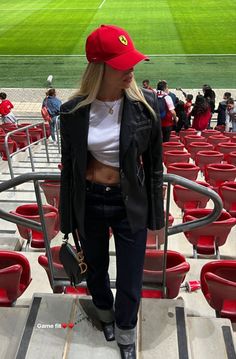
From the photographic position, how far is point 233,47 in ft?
74.6

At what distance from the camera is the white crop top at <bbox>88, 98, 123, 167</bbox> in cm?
198

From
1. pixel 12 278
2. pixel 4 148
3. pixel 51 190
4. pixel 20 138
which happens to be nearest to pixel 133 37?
pixel 20 138

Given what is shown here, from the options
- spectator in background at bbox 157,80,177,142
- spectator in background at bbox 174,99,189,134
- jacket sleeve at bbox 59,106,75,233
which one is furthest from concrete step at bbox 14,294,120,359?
spectator in background at bbox 174,99,189,134

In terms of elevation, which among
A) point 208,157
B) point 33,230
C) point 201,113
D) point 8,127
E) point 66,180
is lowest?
point 8,127

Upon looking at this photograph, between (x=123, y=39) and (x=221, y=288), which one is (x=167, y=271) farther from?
(x=123, y=39)

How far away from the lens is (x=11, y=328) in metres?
2.55

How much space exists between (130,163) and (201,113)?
28.3 ft

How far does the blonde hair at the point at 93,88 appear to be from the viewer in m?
1.91

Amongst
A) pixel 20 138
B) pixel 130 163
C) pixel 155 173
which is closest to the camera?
pixel 130 163

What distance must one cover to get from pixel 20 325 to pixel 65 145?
3.96 feet

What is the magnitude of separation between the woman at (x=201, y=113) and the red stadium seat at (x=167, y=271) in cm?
736

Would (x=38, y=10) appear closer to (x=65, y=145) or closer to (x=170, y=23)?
(x=170, y=23)

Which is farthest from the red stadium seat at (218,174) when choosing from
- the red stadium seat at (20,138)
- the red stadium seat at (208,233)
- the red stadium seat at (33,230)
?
the red stadium seat at (20,138)

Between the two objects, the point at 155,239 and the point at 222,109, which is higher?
the point at 155,239
